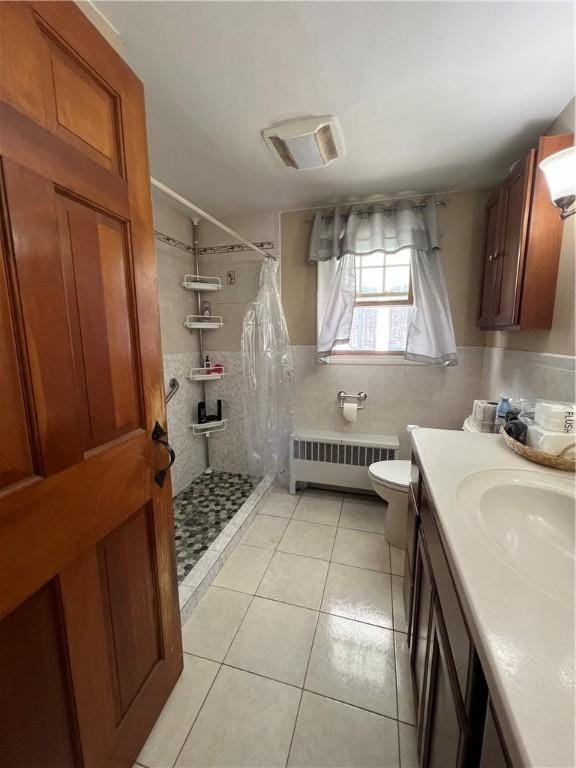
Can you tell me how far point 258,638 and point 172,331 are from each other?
77.2 inches

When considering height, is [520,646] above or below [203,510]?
above

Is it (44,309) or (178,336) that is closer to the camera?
(44,309)

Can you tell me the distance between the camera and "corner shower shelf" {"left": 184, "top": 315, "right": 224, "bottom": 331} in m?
2.45

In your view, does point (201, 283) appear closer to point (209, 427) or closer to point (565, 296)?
point (209, 427)

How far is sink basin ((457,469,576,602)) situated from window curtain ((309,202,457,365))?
131cm

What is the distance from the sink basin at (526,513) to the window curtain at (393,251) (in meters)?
1.31

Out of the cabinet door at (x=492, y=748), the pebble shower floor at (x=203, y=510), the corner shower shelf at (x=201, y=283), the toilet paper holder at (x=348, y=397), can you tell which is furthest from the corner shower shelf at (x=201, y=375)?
the cabinet door at (x=492, y=748)

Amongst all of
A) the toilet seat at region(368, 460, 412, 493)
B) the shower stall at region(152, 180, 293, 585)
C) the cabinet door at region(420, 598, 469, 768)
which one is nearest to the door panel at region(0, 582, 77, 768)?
the cabinet door at region(420, 598, 469, 768)

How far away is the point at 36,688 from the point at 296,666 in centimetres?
96

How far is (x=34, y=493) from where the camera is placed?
611 millimetres

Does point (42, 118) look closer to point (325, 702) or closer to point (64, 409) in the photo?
point (64, 409)

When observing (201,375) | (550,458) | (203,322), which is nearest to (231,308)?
(203,322)

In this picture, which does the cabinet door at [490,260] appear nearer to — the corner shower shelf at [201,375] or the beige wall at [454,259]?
the beige wall at [454,259]

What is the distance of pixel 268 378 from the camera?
2.41m
